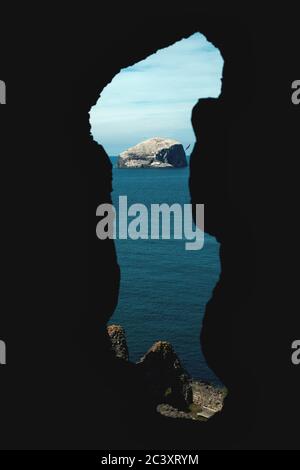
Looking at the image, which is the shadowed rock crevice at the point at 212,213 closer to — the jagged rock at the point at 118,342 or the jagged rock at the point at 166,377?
the jagged rock at the point at 118,342

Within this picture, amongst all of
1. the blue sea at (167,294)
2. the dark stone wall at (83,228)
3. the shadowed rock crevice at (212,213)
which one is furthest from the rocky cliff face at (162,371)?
the dark stone wall at (83,228)

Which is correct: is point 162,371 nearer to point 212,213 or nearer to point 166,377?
point 166,377

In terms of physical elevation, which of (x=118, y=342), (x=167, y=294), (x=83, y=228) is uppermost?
(x=83, y=228)

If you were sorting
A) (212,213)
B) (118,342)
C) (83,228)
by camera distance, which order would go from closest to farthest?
1. (83,228)
2. (212,213)
3. (118,342)

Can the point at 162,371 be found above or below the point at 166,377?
above

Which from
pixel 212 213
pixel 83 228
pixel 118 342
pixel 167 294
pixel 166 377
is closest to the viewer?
pixel 83 228

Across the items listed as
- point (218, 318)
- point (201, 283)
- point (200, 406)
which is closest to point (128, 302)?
point (201, 283)

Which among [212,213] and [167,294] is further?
[167,294]

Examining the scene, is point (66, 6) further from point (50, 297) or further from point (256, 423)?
point (256, 423)

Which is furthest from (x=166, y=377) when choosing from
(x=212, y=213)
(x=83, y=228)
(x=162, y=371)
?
(x=83, y=228)
